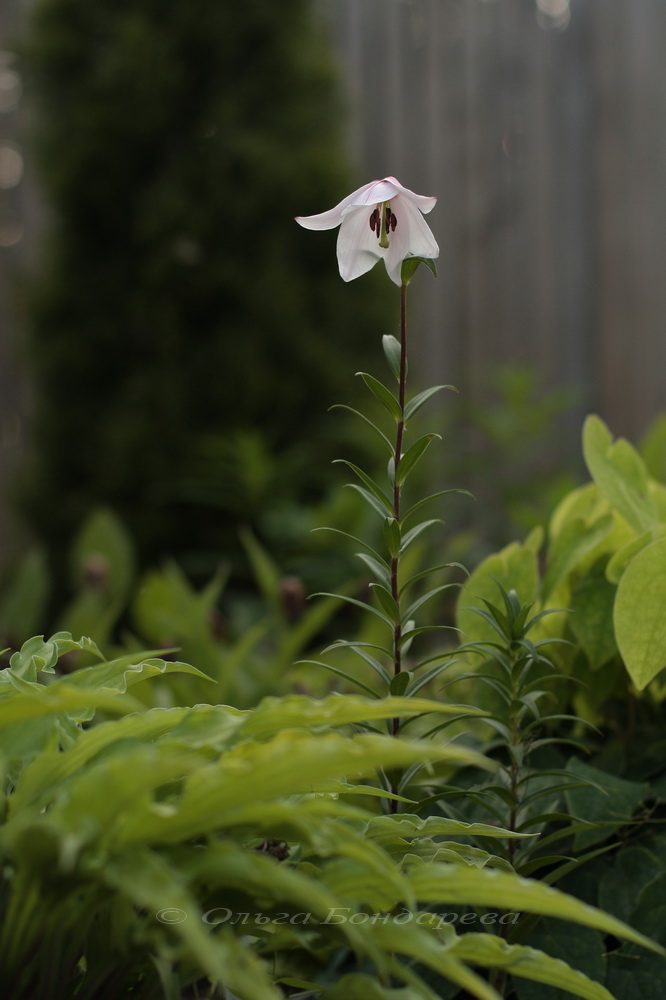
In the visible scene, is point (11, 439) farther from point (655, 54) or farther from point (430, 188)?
point (655, 54)

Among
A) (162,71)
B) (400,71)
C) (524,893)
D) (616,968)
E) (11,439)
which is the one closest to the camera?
(524,893)

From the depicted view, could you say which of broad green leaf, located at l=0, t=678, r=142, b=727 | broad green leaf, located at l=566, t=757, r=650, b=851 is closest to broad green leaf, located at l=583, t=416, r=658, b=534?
broad green leaf, located at l=566, t=757, r=650, b=851

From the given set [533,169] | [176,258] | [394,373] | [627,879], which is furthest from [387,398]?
[533,169]

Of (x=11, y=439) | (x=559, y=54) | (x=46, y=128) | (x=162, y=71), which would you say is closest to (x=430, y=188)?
(x=559, y=54)

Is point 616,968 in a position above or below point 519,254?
below

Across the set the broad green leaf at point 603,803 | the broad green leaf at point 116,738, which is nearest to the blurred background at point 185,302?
the broad green leaf at point 603,803

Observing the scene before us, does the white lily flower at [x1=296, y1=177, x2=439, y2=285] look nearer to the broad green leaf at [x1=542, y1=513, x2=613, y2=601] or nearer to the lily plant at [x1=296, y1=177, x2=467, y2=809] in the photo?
the lily plant at [x1=296, y1=177, x2=467, y2=809]

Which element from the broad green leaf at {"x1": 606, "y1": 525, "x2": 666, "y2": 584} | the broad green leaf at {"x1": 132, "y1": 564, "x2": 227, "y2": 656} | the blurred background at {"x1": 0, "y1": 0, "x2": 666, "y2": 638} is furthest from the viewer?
the blurred background at {"x1": 0, "y1": 0, "x2": 666, "y2": 638}
